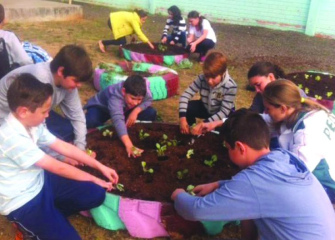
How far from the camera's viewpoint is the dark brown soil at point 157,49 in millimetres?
7580

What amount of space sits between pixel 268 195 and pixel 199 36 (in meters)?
6.32

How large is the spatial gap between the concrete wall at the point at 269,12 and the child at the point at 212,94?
7.82 m

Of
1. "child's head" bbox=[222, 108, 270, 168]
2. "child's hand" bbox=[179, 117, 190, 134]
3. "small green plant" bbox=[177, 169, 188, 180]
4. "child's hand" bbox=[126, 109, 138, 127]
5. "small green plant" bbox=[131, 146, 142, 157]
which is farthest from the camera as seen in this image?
"child's hand" bbox=[126, 109, 138, 127]

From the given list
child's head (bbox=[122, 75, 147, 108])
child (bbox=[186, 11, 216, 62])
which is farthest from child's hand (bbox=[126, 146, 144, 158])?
child (bbox=[186, 11, 216, 62])

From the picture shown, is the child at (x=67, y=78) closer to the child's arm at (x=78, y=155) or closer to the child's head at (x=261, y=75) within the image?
the child's arm at (x=78, y=155)

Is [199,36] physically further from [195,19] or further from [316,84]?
[316,84]

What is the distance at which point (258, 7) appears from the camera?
11609mm

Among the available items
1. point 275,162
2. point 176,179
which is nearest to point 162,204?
point 176,179

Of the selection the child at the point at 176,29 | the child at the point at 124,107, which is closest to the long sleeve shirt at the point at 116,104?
the child at the point at 124,107

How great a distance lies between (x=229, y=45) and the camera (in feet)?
31.1

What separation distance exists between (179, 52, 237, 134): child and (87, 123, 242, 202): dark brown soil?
0.68 ft

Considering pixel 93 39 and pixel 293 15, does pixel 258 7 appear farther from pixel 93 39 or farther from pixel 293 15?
pixel 93 39

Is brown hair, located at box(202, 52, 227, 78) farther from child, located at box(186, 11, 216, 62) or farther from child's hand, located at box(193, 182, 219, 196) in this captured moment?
child, located at box(186, 11, 216, 62)

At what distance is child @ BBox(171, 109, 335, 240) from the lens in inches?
78.6
